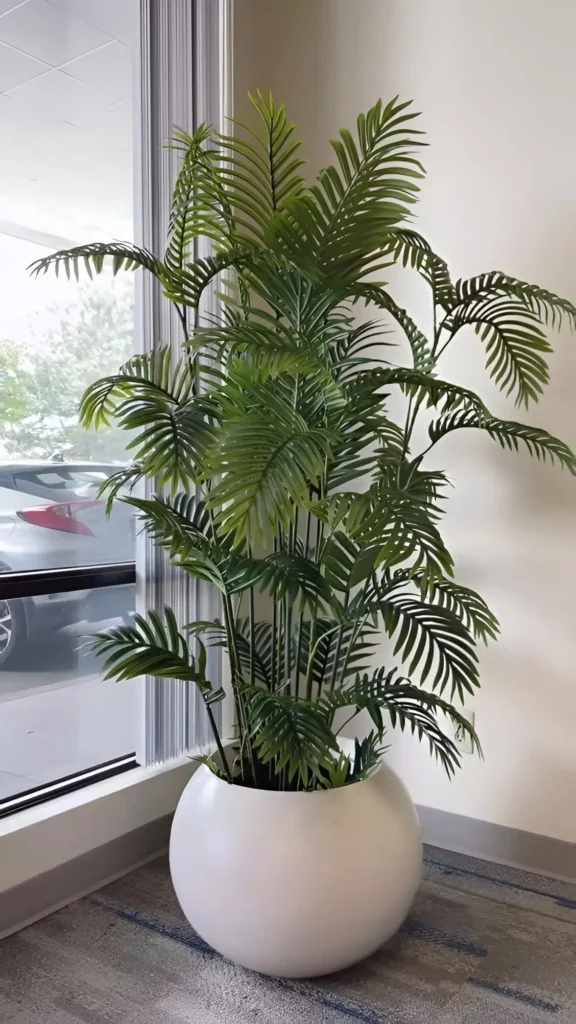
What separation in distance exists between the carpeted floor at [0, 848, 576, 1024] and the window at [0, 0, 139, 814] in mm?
387

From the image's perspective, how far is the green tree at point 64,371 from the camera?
1985 mm

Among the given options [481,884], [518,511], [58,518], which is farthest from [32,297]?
[481,884]

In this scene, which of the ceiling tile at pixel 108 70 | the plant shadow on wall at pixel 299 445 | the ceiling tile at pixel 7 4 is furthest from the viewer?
the ceiling tile at pixel 108 70

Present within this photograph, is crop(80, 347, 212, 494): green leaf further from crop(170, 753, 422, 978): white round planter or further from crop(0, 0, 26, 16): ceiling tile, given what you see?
crop(0, 0, 26, 16): ceiling tile

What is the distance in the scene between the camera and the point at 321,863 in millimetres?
1563

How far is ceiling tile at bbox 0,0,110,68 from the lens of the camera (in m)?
1.98

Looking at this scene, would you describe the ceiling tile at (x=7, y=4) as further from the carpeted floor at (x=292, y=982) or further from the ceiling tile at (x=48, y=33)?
the carpeted floor at (x=292, y=982)

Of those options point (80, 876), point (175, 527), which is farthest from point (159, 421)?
point (80, 876)

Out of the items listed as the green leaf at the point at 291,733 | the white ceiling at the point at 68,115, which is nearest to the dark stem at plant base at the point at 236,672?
the green leaf at the point at 291,733

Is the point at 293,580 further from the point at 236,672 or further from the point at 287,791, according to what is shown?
the point at 287,791

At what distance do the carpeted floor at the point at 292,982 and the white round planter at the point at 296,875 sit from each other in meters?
0.07

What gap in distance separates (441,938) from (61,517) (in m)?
1.36

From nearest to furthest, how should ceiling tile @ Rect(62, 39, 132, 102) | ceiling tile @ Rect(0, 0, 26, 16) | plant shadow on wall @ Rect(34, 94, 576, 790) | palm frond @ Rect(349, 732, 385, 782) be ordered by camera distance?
plant shadow on wall @ Rect(34, 94, 576, 790) < palm frond @ Rect(349, 732, 385, 782) < ceiling tile @ Rect(0, 0, 26, 16) < ceiling tile @ Rect(62, 39, 132, 102)

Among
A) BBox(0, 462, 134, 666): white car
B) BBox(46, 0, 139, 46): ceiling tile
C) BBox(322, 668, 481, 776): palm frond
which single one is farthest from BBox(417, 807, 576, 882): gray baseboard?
BBox(46, 0, 139, 46): ceiling tile
